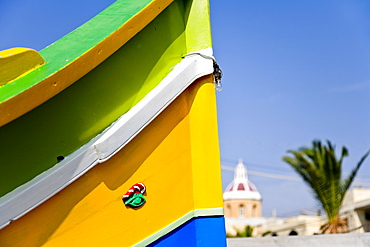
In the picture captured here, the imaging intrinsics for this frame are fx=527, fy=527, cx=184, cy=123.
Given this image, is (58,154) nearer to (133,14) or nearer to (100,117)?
(100,117)

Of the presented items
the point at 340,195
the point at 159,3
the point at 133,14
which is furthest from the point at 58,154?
the point at 340,195

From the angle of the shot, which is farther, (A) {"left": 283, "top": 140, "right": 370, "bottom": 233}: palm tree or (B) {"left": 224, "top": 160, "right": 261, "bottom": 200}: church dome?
(B) {"left": 224, "top": 160, "right": 261, "bottom": 200}: church dome

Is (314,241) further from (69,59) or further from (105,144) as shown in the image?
(69,59)

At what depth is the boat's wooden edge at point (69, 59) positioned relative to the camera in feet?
6.54

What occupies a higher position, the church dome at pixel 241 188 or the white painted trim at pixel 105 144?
the church dome at pixel 241 188

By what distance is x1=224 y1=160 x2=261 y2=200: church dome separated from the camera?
5233 cm

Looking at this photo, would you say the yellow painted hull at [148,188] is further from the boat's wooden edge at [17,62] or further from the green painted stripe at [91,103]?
the boat's wooden edge at [17,62]

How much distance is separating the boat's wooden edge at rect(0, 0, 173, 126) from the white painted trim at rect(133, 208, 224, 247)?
2.69 feet

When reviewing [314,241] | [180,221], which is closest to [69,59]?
[180,221]

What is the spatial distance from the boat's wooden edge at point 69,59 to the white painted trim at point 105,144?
11.5 inches

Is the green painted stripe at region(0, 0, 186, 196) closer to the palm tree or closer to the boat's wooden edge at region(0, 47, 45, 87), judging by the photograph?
the boat's wooden edge at region(0, 47, 45, 87)

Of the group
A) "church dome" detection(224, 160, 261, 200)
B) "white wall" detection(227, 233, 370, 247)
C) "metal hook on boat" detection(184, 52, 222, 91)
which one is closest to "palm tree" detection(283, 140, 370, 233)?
"white wall" detection(227, 233, 370, 247)

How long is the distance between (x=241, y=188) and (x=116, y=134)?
170 ft

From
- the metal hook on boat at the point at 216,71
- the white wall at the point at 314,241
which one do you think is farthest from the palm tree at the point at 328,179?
the metal hook on boat at the point at 216,71
